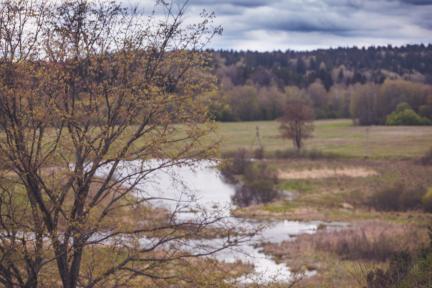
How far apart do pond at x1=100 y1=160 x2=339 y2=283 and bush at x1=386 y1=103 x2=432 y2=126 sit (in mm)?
50489

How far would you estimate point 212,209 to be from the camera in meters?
19.9

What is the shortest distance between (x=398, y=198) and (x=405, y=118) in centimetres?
5953

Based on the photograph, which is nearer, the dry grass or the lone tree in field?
the dry grass

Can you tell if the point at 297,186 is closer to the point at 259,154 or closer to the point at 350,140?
the point at 259,154

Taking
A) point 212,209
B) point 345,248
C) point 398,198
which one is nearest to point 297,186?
point 398,198

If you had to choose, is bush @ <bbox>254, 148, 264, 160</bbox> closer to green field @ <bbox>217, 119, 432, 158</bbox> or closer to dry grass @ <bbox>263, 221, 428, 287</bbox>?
green field @ <bbox>217, 119, 432, 158</bbox>

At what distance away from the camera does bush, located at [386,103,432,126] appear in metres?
99.7

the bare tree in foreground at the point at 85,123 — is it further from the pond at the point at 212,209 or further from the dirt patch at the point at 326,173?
the dirt patch at the point at 326,173

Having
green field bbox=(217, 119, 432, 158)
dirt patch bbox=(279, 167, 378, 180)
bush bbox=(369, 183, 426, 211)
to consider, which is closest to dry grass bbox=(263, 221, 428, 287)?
bush bbox=(369, 183, 426, 211)

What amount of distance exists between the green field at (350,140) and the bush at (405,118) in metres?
3.05

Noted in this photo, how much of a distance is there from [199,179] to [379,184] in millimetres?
15107

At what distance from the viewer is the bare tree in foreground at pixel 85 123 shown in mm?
12117

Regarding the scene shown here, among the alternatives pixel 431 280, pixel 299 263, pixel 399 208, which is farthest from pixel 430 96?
pixel 431 280

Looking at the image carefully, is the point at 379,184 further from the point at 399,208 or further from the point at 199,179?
the point at 199,179
